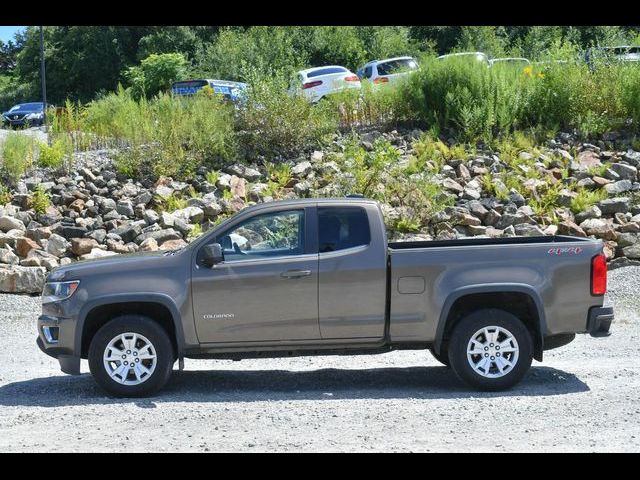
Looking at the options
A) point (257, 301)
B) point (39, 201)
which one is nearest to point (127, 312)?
point (257, 301)

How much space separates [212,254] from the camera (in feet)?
29.1

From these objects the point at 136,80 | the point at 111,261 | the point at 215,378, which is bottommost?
the point at 215,378

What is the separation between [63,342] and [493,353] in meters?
4.01

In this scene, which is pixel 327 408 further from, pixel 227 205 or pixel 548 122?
pixel 548 122

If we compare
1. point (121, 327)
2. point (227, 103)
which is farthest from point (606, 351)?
point (227, 103)

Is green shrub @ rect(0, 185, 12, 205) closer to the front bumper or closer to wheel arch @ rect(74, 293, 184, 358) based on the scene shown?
the front bumper

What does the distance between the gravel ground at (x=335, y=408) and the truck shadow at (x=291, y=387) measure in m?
0.01

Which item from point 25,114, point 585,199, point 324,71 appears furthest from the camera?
point 25,114

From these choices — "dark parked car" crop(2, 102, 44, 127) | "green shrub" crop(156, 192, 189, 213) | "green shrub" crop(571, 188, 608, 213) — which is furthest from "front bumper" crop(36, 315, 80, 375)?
"dark parked car" crop(2, 102, 44, 127)

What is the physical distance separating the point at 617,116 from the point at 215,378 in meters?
12.7

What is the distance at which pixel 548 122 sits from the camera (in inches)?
771

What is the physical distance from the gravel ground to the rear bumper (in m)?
0.56

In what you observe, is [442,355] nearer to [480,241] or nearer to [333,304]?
[480,241]

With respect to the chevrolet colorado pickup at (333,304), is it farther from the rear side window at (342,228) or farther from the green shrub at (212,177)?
the green shrub at (212,177)
